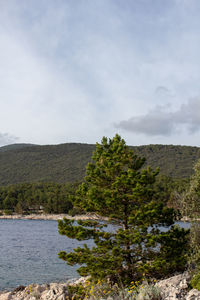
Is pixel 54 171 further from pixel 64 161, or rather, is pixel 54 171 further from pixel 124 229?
pixel 124 229

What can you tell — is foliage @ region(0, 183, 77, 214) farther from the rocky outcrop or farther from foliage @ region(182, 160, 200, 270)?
the rocky outcrop

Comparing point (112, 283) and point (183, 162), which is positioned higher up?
point (183, 162)

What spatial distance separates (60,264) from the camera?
980 inches

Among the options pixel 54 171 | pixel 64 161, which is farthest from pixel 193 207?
pixel 64 161

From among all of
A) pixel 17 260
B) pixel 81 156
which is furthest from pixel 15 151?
pixel 17 260

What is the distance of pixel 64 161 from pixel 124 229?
15000 cm

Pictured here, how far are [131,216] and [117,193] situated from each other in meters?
1.14

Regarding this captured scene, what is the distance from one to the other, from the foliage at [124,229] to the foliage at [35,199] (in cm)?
8937

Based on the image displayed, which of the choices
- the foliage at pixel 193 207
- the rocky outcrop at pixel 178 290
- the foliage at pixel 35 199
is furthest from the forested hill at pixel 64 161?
the rocky outcrop at pixel 178 290

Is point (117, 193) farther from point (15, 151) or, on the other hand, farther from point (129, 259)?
point (15, 151)

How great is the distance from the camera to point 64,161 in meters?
163

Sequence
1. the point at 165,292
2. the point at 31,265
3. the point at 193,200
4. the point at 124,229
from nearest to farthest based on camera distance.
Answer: the point at 165,292
the point at 193,200
the point at 124,229
the point at 31,265

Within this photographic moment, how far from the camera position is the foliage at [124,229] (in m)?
13.0

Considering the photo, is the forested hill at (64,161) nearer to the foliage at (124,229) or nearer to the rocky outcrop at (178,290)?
the foliage at (124,229)
